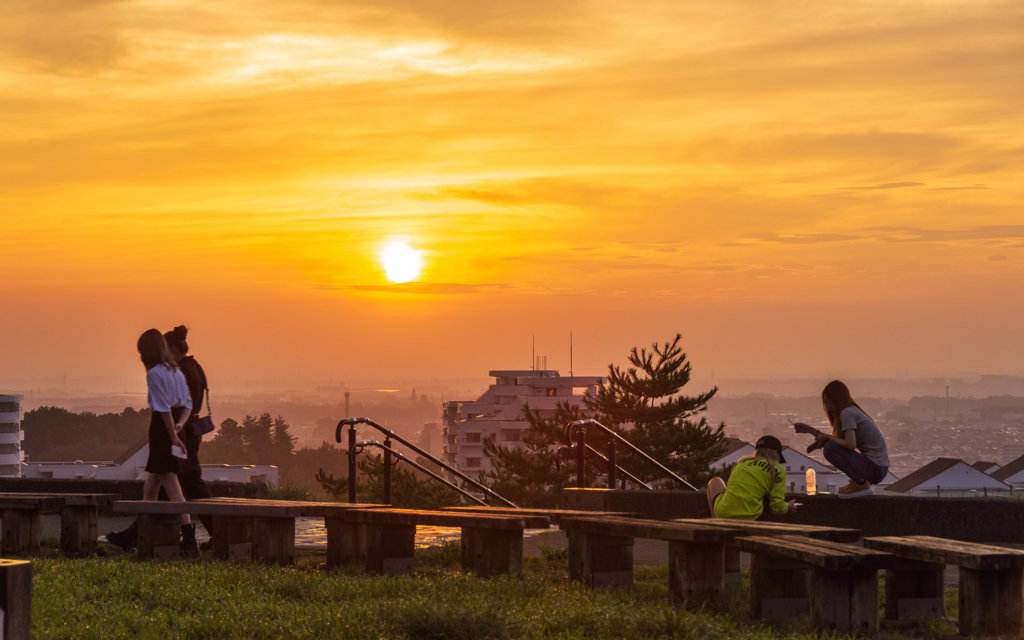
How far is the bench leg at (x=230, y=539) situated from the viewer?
858cm

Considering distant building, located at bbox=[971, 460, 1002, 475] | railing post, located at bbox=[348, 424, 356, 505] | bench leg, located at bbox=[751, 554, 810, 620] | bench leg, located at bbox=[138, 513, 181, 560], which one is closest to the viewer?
bench leg, located at bbox=[751, 554, 810, 620]

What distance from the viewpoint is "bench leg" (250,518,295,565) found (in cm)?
820

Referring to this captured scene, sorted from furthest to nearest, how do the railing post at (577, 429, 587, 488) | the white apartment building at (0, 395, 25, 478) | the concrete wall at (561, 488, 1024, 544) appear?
the white apartment building at (0, 395, 25, 478), the railing post at (577, 429, 587, 488), the concrete wall at (561, 488, 1024, 544)

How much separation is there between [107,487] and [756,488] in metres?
9.32

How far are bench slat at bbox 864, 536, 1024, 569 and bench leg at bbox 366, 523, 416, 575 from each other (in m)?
3.51

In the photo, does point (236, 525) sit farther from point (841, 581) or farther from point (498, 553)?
point (841, 581)

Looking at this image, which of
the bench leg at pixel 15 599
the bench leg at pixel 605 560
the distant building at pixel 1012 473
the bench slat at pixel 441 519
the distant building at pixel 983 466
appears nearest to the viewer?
the bench leg at pixel 15 599

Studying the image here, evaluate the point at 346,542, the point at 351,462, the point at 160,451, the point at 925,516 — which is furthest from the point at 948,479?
the point at 160,451

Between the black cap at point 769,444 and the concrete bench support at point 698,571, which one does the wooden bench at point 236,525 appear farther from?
the black cap at point 769,444

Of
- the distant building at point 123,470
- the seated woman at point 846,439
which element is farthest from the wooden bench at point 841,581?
the distant building at point 123,470

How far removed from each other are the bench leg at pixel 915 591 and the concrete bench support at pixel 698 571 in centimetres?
103

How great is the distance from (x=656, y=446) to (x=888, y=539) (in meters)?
30.4

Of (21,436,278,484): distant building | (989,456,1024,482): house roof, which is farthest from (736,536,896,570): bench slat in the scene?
(989,456,1024,482): house roof

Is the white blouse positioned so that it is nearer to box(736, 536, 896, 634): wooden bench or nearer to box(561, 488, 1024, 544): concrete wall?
box(736, 536, 896, 634): wooden bench
